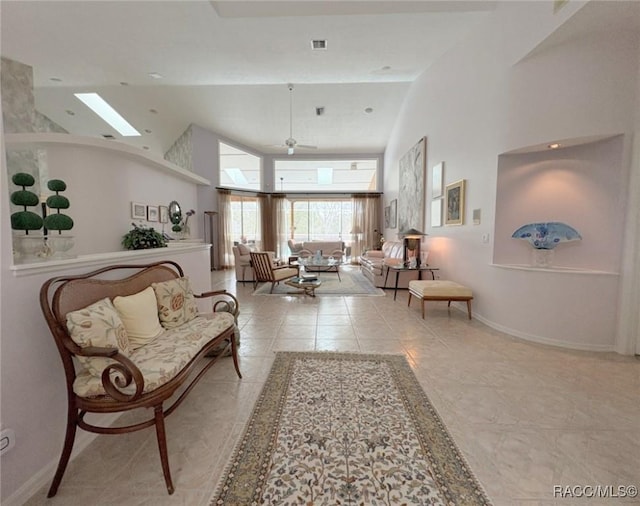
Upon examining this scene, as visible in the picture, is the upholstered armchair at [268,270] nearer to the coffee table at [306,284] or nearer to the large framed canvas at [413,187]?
the coffee table at [306,284]

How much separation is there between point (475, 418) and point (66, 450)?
2355mm

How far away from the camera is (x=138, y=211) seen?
551 cm

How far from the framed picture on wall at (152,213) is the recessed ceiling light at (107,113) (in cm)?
356

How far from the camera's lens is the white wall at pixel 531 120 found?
2.67 metres

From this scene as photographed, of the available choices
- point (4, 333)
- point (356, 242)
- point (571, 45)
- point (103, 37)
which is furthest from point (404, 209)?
point (4, 333)

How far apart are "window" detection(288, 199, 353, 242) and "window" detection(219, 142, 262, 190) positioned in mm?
1754

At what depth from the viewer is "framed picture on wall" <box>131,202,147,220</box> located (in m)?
5.36

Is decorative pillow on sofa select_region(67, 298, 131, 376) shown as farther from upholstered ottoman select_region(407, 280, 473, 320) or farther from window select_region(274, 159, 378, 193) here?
window select_region(274, 159, 378, 193)

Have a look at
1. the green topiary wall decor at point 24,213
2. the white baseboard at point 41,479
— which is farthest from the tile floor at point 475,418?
the green topiary wall decor at point 24,213

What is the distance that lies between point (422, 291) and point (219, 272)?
616 cm

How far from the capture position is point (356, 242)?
9.85 m

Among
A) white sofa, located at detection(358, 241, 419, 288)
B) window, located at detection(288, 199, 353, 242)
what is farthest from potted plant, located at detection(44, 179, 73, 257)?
window, located at detection(288, 199, 353, 242)

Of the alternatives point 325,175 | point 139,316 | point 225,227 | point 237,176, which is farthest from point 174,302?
point 237,176

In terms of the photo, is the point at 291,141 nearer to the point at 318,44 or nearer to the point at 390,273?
the point at 318,44
